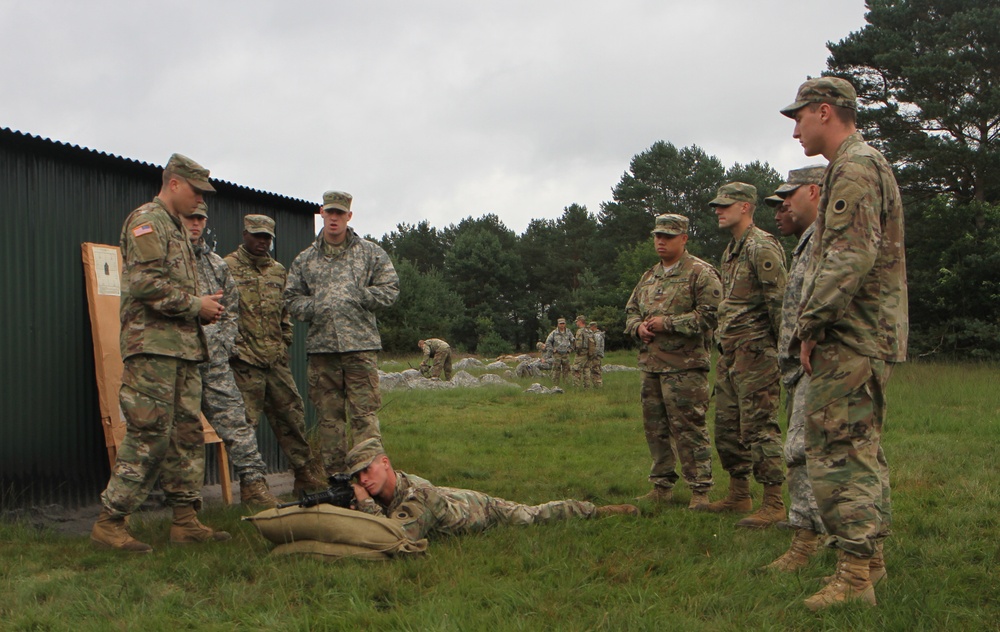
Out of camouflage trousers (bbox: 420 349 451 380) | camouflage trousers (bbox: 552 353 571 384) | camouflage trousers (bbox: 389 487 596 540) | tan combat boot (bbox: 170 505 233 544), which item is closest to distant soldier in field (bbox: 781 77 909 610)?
camouflage trousers (bbox: 389 487 596 540)

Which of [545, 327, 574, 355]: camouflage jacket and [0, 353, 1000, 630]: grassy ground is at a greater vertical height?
[545, 327, 574, 355]: camouflage jacket

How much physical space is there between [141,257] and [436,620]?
2.83 metres

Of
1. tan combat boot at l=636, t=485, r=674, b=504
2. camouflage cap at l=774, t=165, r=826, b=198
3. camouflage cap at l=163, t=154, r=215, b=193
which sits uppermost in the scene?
camouflage cap at l=163, t=154, r=215, b=193

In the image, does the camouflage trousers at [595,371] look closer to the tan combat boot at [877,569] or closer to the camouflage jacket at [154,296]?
the camouflage jacket at [154,296]

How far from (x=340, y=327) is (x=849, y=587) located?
4001 mm

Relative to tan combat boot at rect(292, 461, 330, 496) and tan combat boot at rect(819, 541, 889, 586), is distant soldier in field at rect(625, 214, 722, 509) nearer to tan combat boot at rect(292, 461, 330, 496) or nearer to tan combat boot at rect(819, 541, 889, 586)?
tan combat boot at rect(819, 541, 889, 586)

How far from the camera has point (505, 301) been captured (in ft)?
204

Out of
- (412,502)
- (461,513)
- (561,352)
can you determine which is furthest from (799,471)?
(561,352)

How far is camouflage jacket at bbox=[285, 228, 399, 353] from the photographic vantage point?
20.6ft

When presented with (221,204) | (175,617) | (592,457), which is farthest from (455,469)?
(175,617)

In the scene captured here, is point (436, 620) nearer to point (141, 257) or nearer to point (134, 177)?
point (141, 257)

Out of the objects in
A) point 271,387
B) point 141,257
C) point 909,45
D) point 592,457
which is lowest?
point 592,457

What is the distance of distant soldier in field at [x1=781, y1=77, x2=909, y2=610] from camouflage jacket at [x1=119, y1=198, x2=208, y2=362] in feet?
11.3

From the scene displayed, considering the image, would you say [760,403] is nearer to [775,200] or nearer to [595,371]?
[775,200]
